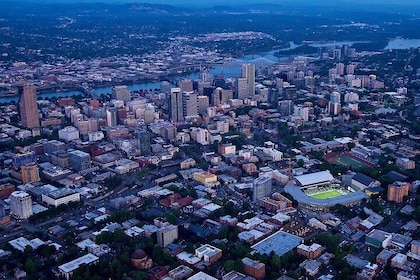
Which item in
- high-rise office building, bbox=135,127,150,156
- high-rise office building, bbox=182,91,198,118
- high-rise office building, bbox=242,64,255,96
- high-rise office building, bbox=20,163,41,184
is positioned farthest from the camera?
high-rise office building, bbox=242,64,255,96

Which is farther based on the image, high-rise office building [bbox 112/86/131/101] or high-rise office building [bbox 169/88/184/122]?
high-rise office building [bbox 112/86/131/101]

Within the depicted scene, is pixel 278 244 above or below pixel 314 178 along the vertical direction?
below

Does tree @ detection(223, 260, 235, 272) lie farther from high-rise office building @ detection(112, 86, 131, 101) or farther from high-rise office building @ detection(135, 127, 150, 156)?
high-rise office building @ detection(112, 86, 131, 101)

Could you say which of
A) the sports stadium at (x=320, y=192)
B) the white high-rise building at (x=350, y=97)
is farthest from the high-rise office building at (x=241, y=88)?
the sports stadium at (x=320, y=192)

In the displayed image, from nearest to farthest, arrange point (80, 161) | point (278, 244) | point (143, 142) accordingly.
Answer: point (278, 244), point (80, 161), point (143, 142)

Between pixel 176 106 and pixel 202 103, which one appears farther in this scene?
pixel 202 103

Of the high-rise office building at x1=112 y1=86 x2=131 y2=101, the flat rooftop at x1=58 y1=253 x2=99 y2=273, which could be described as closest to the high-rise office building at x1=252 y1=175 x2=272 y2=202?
the flat rooftop at x1=58 y1=253 x2=99 y2=273

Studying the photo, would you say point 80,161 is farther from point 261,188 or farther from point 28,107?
point 28,107

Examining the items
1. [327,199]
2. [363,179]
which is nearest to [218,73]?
[363,179]
